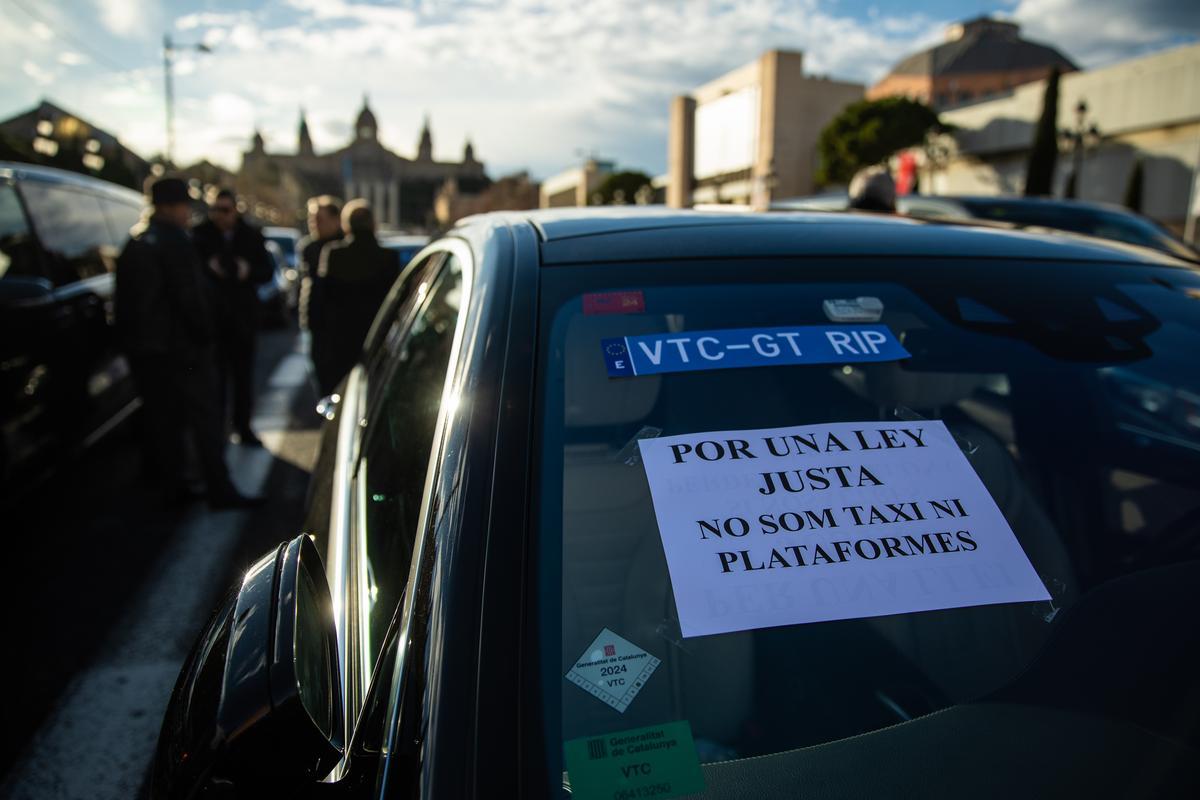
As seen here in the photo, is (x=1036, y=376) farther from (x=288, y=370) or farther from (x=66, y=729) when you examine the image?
(x=288, y=370)

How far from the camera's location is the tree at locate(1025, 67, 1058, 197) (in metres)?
33.2

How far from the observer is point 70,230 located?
16.1 ft

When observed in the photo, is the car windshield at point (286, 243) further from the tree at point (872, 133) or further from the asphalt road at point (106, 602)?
the tree at point (872, 133)

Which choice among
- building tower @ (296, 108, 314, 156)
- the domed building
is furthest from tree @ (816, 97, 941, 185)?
building tower @ (296, 108, 314, 156)

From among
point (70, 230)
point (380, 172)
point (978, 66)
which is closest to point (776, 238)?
point (70, 230)

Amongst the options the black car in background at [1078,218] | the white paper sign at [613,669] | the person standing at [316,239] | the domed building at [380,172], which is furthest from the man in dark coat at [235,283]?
the domed building at [380,172]

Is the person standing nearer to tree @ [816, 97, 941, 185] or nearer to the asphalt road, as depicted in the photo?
the asphalt road

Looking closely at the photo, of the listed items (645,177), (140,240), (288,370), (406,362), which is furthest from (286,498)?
(645,177)

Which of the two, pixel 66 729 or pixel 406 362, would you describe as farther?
pixel 66 729

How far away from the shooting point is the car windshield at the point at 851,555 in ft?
3.28

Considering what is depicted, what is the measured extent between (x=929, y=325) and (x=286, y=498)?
4.14m

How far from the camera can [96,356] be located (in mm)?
4727

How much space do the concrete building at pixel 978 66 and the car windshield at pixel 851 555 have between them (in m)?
83.5

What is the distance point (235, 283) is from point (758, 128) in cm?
5213
